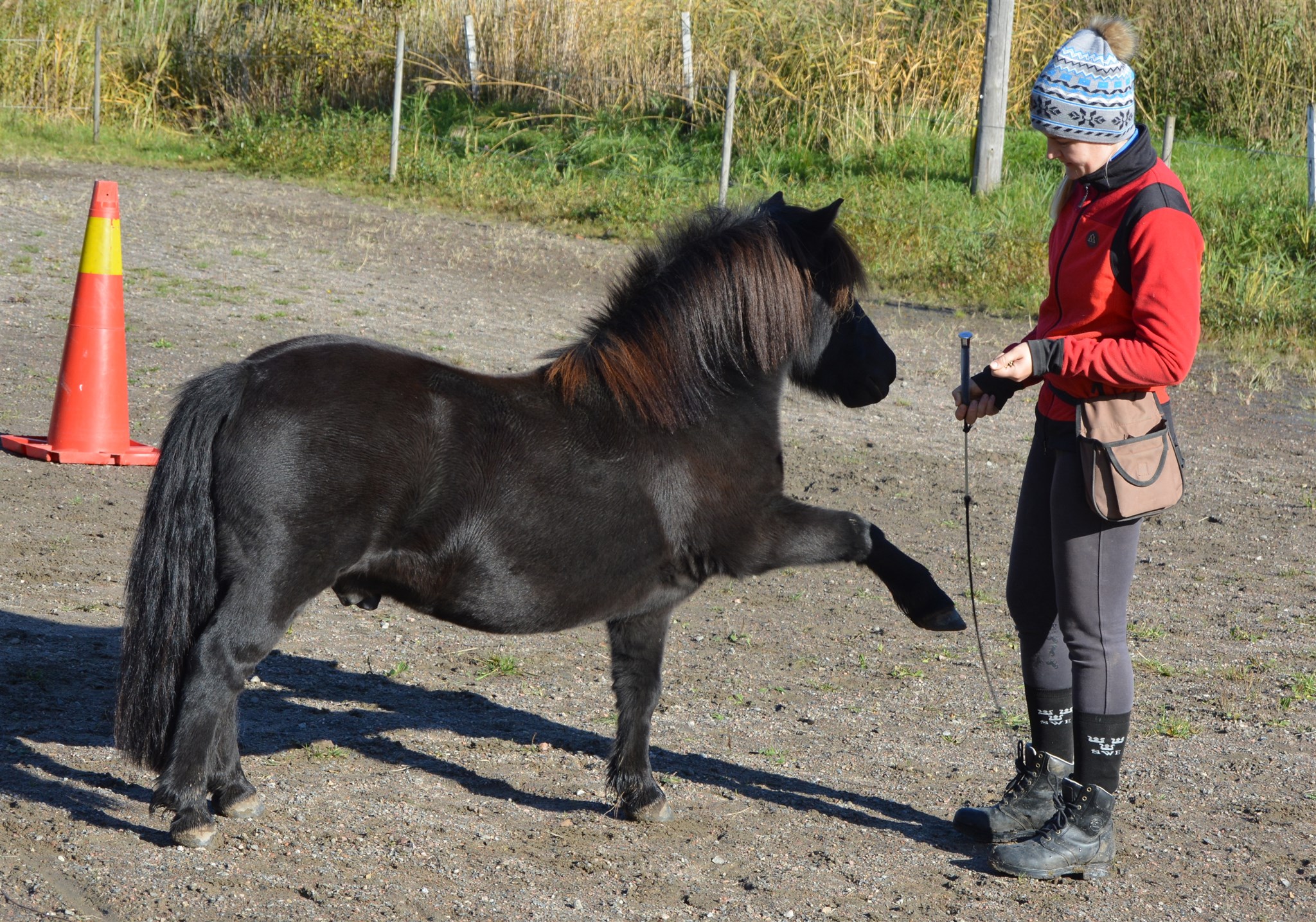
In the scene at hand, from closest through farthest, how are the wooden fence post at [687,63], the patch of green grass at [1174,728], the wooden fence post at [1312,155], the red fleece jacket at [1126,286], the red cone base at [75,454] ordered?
the red fleece jacket at [1126,286] → the patch of green grass at [1174,728] → the red cone base at [75,454] → the wooden fence post at [1312,155] → the wooden fence post at [687,63]

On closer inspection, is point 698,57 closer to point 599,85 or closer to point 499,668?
point 599,85

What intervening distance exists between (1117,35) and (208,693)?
302 cm

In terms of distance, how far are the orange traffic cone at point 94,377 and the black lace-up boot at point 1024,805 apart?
469 centimetres

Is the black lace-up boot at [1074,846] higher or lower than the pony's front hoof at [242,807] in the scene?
higher

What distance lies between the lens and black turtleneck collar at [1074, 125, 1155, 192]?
3.19 m

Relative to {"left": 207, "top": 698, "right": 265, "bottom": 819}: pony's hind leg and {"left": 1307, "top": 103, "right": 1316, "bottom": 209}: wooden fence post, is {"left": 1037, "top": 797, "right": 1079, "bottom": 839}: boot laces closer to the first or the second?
{"left": 207, "top": 698, "right": 265, "bottom": 819}: pony's hind leg

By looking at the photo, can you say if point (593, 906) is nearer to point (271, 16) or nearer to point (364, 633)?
point (364, 633)

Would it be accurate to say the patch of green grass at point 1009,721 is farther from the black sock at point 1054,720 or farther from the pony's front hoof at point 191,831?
the pony's front hoof at point 191,831

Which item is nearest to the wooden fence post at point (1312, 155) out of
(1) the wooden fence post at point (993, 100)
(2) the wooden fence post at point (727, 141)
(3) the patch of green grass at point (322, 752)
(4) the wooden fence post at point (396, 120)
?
(1) the wooden fence post at point (993, 100)

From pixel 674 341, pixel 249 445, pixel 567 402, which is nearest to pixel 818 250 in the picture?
pixel 674 341

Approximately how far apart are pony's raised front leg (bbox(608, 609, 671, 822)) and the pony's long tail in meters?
1.21

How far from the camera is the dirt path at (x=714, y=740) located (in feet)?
10.5

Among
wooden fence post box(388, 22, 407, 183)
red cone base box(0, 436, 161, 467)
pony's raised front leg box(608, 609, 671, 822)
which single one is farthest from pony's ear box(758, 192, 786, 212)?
wooden fence post box(388, 22, 407, 183)

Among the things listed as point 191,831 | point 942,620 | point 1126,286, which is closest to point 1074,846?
point 942,620
